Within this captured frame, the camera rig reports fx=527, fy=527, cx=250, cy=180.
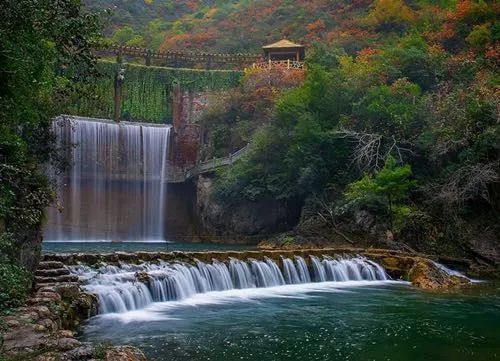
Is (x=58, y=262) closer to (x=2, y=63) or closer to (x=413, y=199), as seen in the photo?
(x=2, y=63)

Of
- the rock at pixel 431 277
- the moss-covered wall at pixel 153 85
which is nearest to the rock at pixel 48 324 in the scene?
the rock at pixel 431 277

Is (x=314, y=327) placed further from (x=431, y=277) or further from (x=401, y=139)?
(x=401, y=139)

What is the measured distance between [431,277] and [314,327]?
787cm

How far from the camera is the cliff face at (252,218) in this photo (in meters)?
31.4

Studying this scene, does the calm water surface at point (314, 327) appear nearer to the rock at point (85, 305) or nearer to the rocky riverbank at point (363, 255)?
the rock at point (85, 305)

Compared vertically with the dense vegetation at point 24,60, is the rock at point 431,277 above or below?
below

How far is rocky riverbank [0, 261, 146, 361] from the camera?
677cm

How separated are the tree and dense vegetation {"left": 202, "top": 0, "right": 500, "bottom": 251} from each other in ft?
0.17

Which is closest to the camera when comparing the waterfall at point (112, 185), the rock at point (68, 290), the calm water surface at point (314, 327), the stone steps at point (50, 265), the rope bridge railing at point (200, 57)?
the calm water surface at point (314, 327)

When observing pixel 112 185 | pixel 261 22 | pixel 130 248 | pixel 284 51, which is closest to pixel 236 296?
pixel 130 248

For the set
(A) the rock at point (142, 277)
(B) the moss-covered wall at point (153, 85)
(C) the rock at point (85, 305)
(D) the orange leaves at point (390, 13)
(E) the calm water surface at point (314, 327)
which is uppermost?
(D) the orange leaves at point (390, 13)

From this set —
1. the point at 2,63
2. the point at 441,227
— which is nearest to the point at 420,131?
the point at 441,227

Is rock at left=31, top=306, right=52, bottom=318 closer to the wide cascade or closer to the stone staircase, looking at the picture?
the stone staircase

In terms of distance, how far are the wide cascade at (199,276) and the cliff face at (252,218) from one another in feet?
36.9
